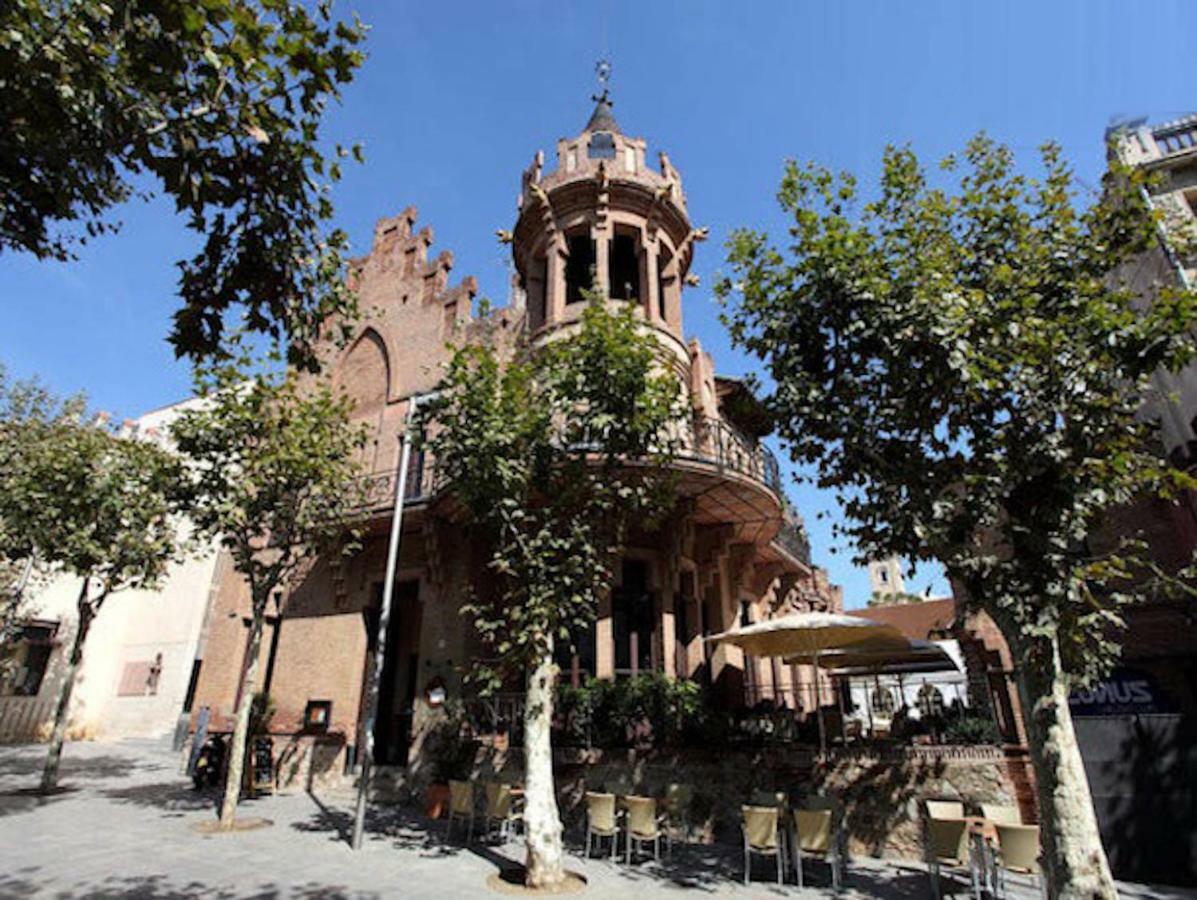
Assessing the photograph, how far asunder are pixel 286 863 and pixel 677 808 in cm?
603

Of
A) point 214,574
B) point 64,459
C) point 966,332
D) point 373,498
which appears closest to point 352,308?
point 966,332

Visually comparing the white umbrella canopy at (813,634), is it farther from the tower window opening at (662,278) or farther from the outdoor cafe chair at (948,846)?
the tower window opening at (662,278)

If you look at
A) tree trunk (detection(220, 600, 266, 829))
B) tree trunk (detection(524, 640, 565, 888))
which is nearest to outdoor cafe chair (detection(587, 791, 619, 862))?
tree trunk (detection(524, 640, 565, 888))

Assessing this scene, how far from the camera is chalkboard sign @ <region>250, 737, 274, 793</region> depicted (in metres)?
14.5

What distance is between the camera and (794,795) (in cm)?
1052

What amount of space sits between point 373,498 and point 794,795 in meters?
11.7

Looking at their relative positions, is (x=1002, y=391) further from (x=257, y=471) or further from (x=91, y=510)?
(x=91, y=510)

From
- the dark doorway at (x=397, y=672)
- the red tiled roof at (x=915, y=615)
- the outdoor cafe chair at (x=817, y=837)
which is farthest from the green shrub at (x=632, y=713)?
the red tiled roof at (x=915, y=615)

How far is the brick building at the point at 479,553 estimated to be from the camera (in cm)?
1421

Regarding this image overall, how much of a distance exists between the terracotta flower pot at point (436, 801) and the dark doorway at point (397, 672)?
3694 millimetres

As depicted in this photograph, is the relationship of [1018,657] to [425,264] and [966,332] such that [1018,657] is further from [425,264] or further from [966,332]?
[425,264]

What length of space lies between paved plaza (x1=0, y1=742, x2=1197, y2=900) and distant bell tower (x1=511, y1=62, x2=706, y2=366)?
11.5m

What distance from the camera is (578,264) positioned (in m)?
19.1

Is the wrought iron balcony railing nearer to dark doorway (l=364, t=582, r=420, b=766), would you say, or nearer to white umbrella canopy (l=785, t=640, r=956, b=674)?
dark doorway (l=364, t=582, r=420, b=766)
